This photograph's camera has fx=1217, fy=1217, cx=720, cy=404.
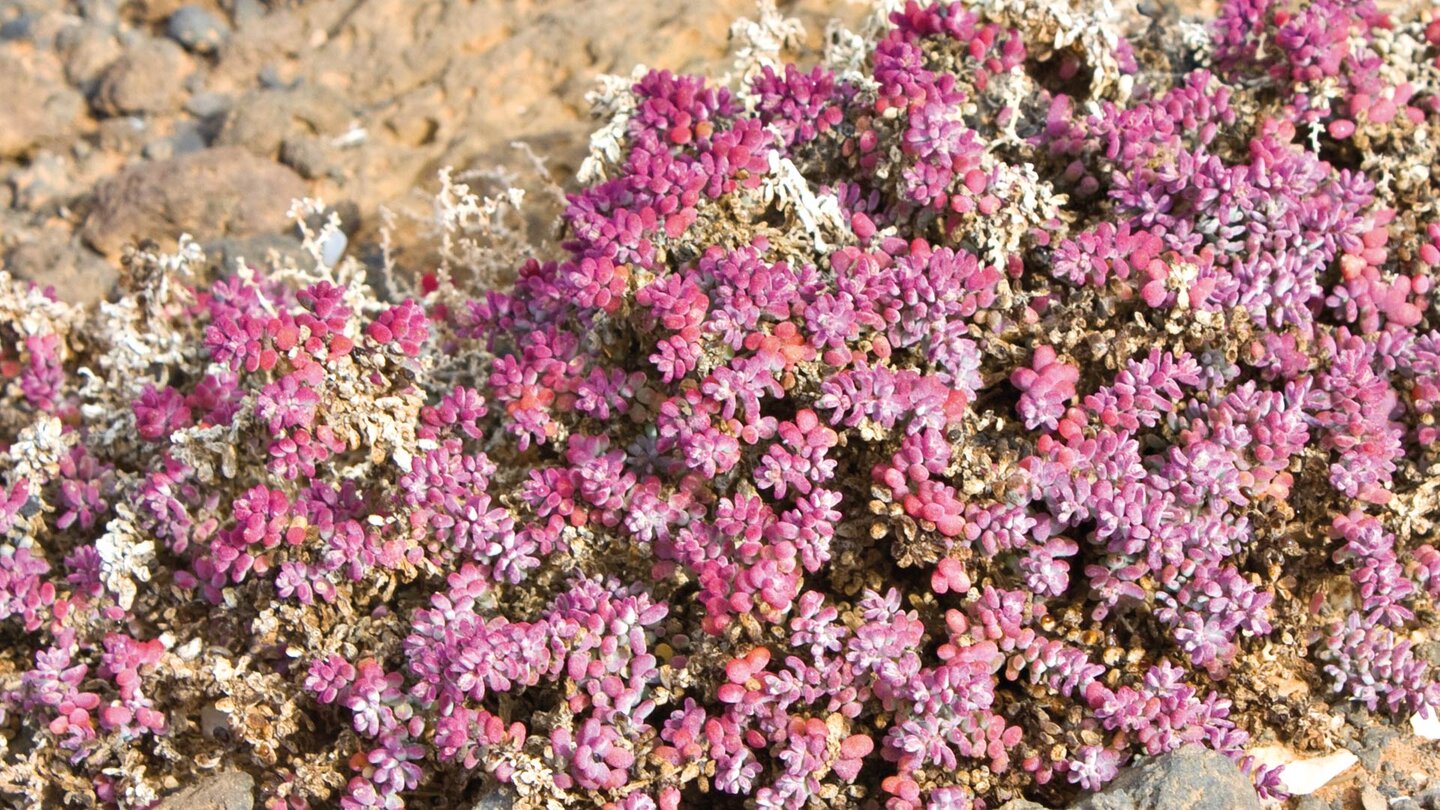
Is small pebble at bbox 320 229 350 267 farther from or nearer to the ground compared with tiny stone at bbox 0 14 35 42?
nearer to the ground

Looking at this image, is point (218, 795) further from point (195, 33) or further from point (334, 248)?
point (195, 33)

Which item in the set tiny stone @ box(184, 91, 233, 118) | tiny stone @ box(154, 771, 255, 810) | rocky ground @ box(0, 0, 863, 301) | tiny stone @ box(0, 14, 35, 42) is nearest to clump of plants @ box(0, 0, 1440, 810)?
tiny stone @ box(154, 771, 255, 810)

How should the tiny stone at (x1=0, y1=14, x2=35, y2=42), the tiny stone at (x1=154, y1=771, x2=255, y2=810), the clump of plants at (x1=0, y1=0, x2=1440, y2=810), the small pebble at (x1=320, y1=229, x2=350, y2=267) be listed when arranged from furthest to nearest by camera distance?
the tiny stone at (x1=0, y1=14, x2=35, y2=42) < the small pebble at (x1=320, y1=229, x2=350, y2=267) < the tiny stone at (x1=154, y1=771, x2=255, y2=810) < the clump of plants at (x1=0, y1=0, x2=1440, y2=810)

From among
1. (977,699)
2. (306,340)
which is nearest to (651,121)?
(306,340)

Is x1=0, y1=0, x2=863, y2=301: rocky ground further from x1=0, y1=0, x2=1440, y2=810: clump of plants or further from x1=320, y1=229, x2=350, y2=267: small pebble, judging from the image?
x1=0, y1=0, x2=1440, y2=810: clump of plants

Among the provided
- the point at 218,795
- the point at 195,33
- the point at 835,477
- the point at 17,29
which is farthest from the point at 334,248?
the point at 17,29

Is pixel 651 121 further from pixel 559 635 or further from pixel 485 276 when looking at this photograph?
pixel 559 635
